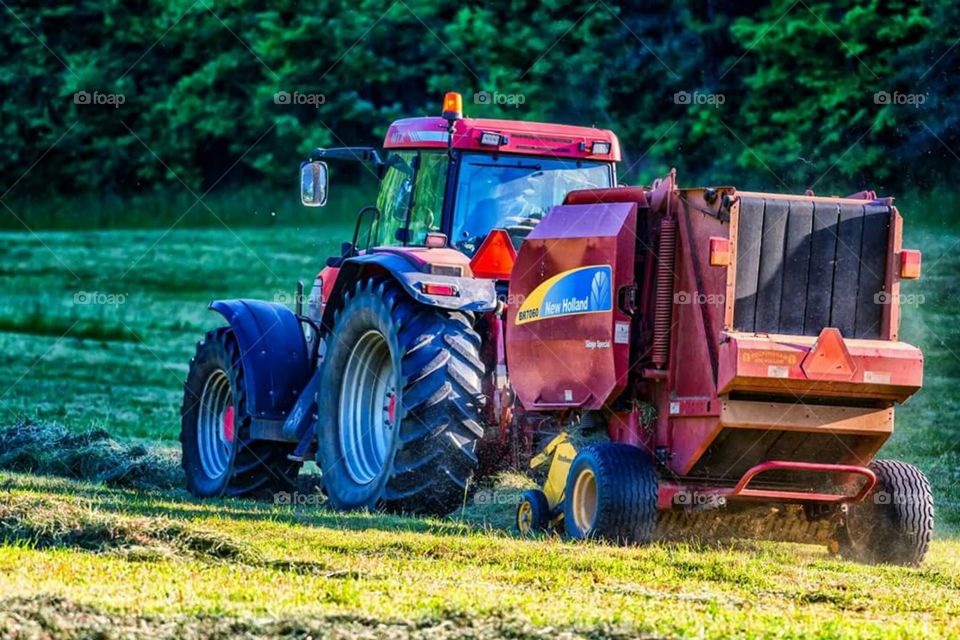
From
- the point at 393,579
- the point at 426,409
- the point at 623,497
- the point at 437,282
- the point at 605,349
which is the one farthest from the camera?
the point at 437,282

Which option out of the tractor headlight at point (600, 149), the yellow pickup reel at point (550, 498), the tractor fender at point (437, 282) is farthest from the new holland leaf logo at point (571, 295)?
the tractor headlight at point (600, 149)

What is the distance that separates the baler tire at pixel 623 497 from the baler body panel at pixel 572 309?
598mm

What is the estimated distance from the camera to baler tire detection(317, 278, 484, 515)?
406 inches

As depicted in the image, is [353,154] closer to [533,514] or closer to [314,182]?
[314,182]

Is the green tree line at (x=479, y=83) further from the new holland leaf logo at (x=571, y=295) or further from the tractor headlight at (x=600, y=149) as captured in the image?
the new holland leaf logo at (x=571, y=295)

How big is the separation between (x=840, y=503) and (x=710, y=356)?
1247 mm

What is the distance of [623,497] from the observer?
926 centimetres

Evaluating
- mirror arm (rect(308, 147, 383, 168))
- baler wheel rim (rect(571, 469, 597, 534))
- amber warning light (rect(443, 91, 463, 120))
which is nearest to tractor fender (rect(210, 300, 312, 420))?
mirror arm (rect(308, 147, 383, 168))

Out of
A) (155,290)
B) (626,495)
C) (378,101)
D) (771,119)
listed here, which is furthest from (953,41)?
(626,495)

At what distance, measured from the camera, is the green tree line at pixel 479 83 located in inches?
990

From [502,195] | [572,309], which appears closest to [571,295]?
[572,309]

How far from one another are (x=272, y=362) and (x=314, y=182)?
60.9 inches

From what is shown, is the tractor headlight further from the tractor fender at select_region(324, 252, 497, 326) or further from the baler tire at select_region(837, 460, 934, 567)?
the baler tire at select_region(837, 460, 934, 567)

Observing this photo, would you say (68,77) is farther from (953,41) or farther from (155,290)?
(953,41)
